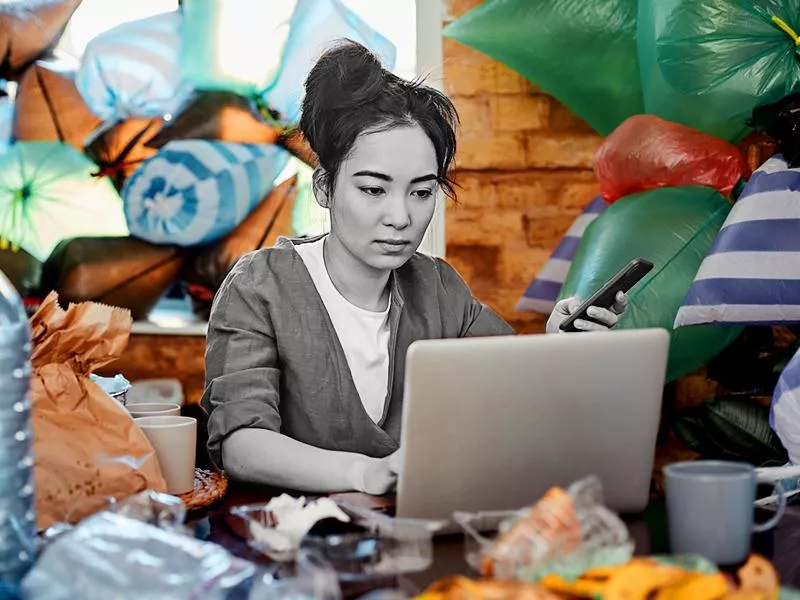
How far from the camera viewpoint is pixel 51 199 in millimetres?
2785

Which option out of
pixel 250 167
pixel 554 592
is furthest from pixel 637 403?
pixel 250 167

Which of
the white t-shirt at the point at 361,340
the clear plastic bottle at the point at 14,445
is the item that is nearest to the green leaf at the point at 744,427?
the white t-shirt at the point at 361,340

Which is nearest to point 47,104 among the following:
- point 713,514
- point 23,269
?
point 23,269

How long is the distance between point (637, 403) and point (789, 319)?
92 cm

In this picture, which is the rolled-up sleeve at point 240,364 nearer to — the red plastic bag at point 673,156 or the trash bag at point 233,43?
the red plastic bag at point 673,156

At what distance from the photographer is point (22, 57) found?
2762 millimetres

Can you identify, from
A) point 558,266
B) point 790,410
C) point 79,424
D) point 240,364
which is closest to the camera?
point 79,424

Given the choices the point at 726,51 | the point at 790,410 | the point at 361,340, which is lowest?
the point at 790,410

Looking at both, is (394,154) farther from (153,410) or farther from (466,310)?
(153,410)

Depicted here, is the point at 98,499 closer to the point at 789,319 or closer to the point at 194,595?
the point at 194,595

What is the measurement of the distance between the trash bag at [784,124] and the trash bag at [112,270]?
1.57 metres

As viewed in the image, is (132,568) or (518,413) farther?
(518,413)

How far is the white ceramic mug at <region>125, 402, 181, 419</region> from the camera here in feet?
4.18

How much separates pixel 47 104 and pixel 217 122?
0.45m
